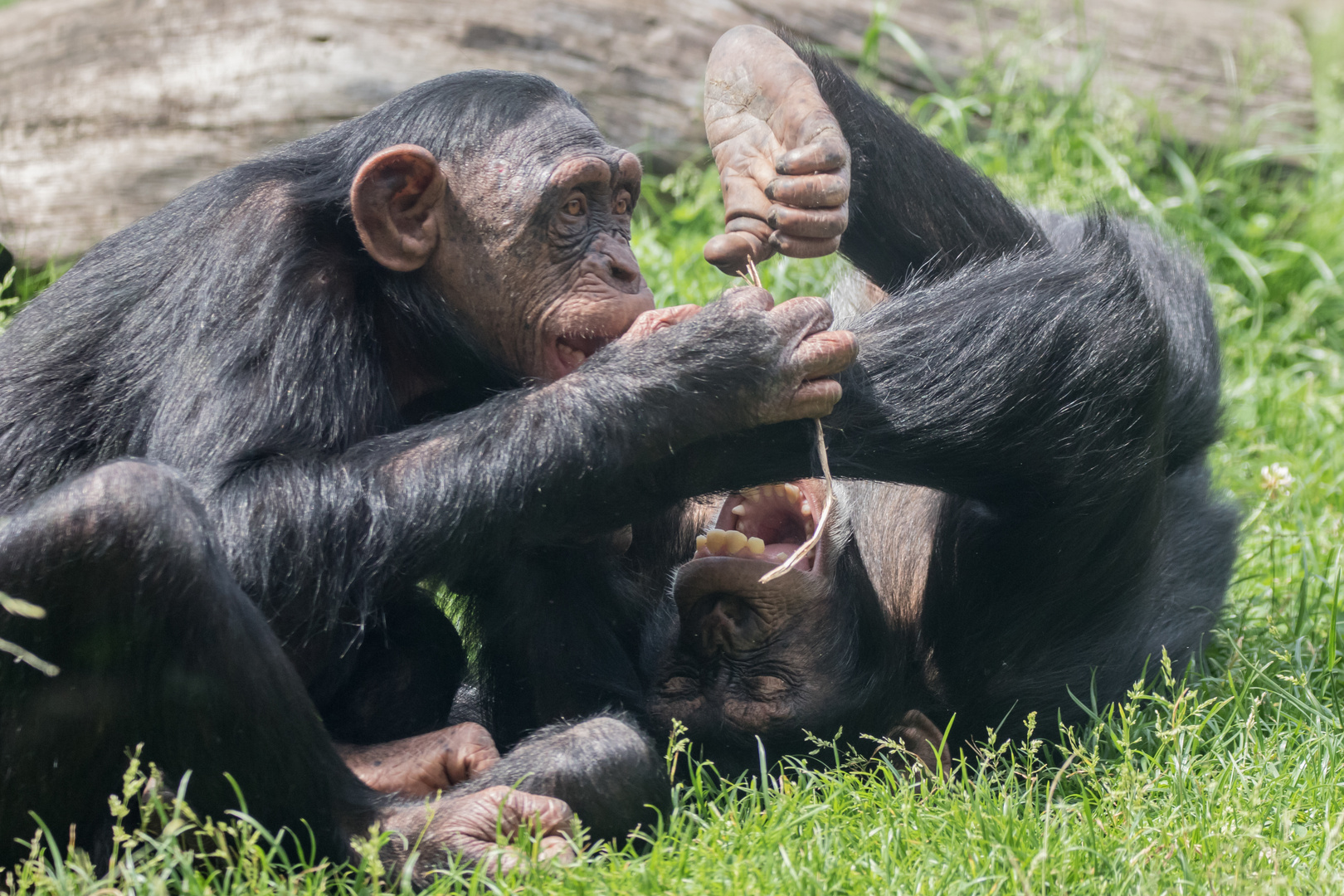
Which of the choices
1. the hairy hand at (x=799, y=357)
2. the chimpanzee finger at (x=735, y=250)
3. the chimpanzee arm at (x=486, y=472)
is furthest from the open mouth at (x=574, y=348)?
the hairy hand at (x=799, y=357)

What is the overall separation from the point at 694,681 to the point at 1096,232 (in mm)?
2043

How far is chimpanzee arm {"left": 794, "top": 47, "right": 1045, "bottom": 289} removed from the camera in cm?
499

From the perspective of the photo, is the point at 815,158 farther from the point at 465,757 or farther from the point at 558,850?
the point at 558,850

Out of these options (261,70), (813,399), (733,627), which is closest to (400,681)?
(733,627)

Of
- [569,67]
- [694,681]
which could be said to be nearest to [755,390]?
[694,681]

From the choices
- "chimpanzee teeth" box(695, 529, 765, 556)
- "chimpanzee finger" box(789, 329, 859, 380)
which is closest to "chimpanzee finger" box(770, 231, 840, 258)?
"chimpanzee finger" box(789, 329, 859, 380)

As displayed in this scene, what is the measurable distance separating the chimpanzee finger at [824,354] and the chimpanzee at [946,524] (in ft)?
0.78

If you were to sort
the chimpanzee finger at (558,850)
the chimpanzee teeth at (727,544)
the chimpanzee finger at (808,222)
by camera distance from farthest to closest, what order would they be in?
the chimpanzee teeth at (727,544)
the chimpanzee finger at (808,222)
the chimpanzee finger at (558,850)

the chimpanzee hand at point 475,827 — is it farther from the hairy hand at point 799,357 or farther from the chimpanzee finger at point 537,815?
the hairy hand at point 799,357

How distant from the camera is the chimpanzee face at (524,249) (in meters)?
4.29

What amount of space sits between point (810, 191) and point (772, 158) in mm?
232

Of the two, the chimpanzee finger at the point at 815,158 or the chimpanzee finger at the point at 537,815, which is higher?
the chimpanzee finger at the point at 815,158

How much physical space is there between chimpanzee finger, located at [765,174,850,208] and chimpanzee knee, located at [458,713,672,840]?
5.24 feet

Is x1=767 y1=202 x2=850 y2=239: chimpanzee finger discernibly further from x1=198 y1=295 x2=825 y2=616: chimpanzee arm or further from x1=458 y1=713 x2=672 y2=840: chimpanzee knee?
x1=458 y1=713 x2=672 y2=840: chimpanzee knee
